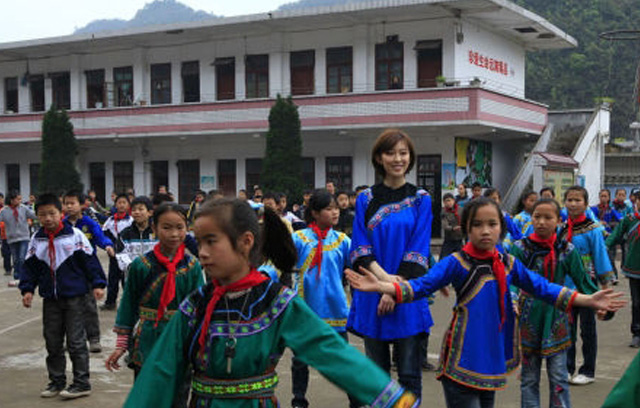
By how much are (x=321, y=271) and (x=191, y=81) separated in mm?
22127

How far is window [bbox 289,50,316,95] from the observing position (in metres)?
24.0

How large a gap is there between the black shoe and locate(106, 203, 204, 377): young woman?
1.57m

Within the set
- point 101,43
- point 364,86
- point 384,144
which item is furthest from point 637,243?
point 101,43

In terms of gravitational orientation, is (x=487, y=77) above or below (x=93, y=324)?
above

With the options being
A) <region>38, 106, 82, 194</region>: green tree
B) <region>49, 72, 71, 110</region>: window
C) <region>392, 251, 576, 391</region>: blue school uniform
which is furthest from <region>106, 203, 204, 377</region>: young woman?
<region>49, 72, 71, 110</region>: window

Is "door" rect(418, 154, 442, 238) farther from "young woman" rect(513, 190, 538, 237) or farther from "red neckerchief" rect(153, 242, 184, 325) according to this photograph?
"red neckerchief" rect(153, 242, 184, 325)

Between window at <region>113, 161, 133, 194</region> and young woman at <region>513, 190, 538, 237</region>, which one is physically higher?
window at <region>113, 161, 133, 194</region>

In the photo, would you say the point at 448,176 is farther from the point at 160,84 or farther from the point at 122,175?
the point at 122,175

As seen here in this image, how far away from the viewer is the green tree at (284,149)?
2227cm

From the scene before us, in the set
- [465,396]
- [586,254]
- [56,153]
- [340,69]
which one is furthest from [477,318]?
[56,153]

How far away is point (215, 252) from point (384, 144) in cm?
188

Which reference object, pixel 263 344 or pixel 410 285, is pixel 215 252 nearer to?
pixel 263 344

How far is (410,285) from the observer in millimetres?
3631

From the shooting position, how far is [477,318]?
377 centimetres
